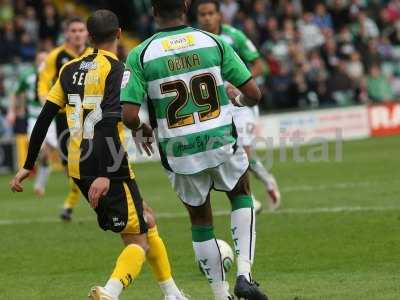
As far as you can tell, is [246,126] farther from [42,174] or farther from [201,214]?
[42,174]

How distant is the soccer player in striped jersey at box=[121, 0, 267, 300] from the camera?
7.74 meters

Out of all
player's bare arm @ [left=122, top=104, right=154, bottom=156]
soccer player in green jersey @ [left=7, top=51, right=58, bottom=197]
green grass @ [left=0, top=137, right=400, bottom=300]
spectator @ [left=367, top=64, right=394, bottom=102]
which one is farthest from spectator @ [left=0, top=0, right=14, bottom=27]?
player's bare arm @ [left=122, top=104, right=154, bottom=156]

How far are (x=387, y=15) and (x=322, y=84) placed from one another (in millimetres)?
5832

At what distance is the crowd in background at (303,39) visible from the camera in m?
28.8

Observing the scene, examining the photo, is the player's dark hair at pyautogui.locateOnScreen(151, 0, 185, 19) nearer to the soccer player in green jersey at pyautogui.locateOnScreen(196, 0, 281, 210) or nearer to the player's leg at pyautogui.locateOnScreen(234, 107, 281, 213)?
the soccer player in green jersey at pyautogui.locateOnScreen(196, 0, 281, 210)

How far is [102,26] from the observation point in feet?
26.5

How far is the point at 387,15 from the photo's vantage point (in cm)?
3425

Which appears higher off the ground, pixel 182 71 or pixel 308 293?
pixel 182 71

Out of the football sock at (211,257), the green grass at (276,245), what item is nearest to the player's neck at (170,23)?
the football sock at (211,257)

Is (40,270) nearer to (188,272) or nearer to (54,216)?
(188,272)

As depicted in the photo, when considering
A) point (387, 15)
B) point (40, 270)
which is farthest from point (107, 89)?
point (387, 15)

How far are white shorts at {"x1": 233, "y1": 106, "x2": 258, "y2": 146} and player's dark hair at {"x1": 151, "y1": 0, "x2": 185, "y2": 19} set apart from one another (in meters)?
5.54

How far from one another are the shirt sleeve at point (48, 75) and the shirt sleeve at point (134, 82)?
654 cm

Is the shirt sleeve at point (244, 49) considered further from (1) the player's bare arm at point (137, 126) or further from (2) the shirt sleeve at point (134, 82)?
(2) the shirt sleeve at point (134, 82)
